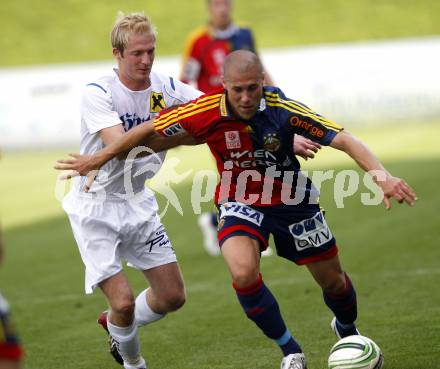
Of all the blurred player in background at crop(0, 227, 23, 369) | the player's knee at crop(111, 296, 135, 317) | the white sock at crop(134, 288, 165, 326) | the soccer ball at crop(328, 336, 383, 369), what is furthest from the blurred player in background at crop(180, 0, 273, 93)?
the blurred player in background at crop(0, 227, 23, 369)

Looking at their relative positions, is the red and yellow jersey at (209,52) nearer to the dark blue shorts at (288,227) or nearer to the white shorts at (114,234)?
the white shorts at (114,234)

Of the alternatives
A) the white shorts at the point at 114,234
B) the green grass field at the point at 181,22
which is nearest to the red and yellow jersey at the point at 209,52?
the white shorts at the point at 114,234

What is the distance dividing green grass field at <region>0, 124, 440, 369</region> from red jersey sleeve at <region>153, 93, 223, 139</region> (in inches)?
67.9

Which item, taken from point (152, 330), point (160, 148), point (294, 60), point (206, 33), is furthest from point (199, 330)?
point (294, 60)

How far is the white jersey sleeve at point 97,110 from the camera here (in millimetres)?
6020

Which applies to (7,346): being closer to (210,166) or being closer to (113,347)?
(113,347)

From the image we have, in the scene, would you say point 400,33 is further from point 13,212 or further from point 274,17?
point 13,212

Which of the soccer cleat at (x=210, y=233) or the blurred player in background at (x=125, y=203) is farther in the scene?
the soccer cleat at (x=210, y=233)

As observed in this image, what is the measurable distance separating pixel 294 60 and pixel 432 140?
18.4ft

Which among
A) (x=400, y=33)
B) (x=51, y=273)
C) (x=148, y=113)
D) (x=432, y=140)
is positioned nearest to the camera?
(x=148, y=113)

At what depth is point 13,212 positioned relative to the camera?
15820mm

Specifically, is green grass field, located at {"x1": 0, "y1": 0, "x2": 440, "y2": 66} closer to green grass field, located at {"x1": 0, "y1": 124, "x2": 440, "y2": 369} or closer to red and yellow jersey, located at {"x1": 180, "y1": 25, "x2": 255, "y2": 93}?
green grass field, located at {"x1": 0, "y1": 124, "x2": 440, "y2": 369}

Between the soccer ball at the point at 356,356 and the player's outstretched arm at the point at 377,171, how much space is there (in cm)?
90

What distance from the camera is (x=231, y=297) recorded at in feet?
28.7
